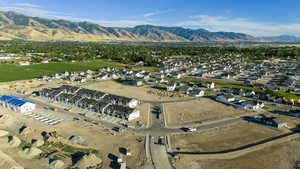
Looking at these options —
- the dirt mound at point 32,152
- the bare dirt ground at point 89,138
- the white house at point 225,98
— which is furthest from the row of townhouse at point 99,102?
the white house at point 225,98

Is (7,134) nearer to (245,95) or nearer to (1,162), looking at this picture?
(1,162)

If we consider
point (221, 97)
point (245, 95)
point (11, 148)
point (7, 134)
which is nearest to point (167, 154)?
point (11, 148)

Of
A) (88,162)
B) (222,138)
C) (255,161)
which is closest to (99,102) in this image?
(88,162)

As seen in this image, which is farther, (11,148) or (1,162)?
(11,148)

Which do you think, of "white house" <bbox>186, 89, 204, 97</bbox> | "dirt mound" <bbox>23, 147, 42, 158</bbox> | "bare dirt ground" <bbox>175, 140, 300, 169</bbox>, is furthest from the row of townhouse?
"white house" <bbox>186, 89, 204, 97</bbox>

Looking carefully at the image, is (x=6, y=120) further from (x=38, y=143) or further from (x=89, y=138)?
(x=89, y=138)

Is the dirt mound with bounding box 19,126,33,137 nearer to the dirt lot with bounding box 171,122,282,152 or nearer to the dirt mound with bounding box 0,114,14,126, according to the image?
the dirt mound with bounding box 0,114,14,126

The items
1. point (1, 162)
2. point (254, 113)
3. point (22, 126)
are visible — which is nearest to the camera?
point (1, 162)
